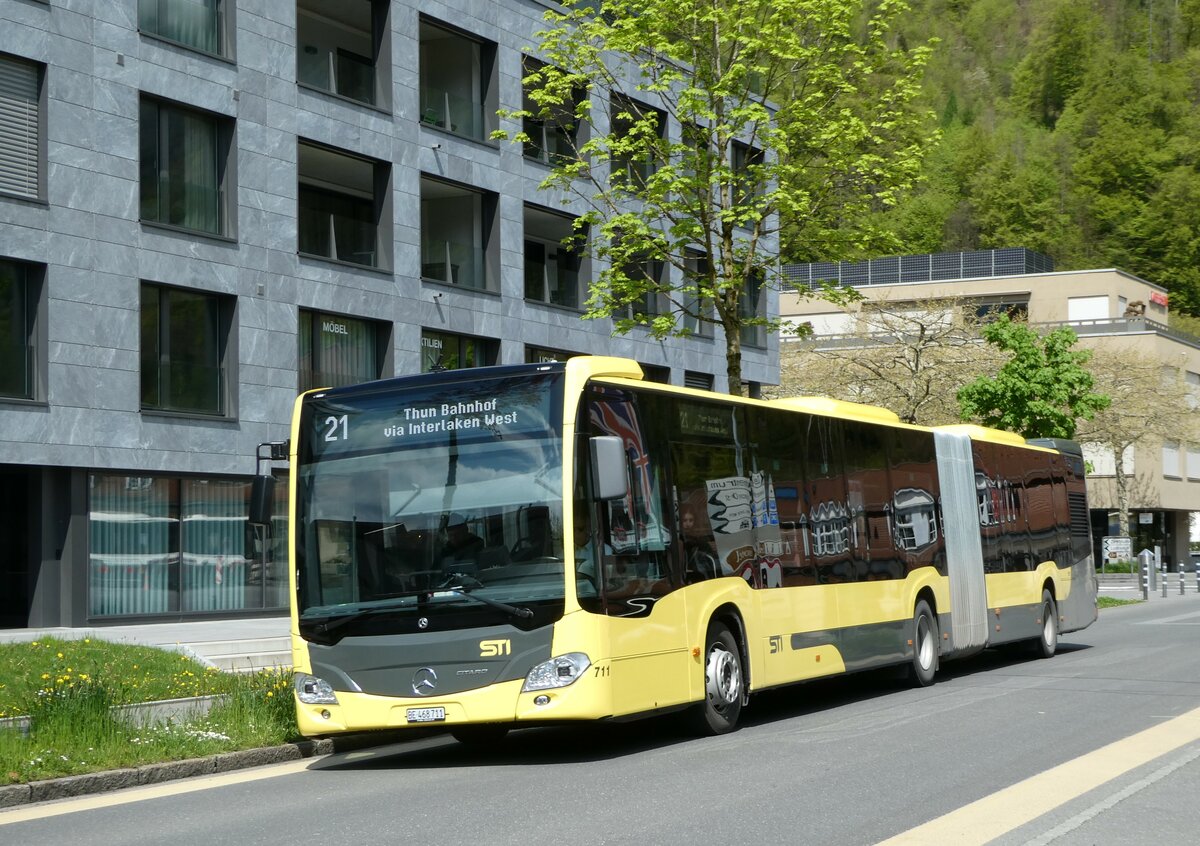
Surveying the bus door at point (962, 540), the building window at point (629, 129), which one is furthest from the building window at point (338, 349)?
the bus door at point (962, 540)

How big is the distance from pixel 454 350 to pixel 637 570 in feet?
78.4

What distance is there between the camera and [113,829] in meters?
9.20

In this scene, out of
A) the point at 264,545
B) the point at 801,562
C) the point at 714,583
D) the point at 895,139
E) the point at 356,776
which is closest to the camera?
the point at 356,776

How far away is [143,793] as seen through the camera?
1091 centimetres

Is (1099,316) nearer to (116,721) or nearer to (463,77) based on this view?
(463,77)

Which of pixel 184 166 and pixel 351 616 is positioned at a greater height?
pixel 184 166

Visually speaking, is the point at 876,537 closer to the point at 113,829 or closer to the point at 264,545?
the point at 113,829

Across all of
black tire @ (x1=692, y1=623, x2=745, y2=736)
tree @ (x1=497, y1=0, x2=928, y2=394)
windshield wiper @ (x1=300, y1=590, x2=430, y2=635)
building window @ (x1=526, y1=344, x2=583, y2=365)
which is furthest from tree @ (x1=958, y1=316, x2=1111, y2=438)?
windshield wiper @ (x1=300, y1=590, x2=430, y2=635)

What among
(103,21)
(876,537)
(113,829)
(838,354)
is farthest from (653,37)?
(838,354)

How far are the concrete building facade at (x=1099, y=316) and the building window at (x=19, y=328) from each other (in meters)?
49.8

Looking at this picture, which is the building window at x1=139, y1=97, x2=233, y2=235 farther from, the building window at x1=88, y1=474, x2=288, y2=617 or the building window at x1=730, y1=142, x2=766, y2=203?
the building window at x1=730, y1=142, x2=766, y2=203

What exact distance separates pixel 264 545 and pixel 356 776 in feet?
66.9

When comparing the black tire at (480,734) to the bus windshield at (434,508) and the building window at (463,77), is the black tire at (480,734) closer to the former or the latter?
the bus windshield at (434,508)

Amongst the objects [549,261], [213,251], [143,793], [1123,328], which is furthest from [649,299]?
[1123,328]
